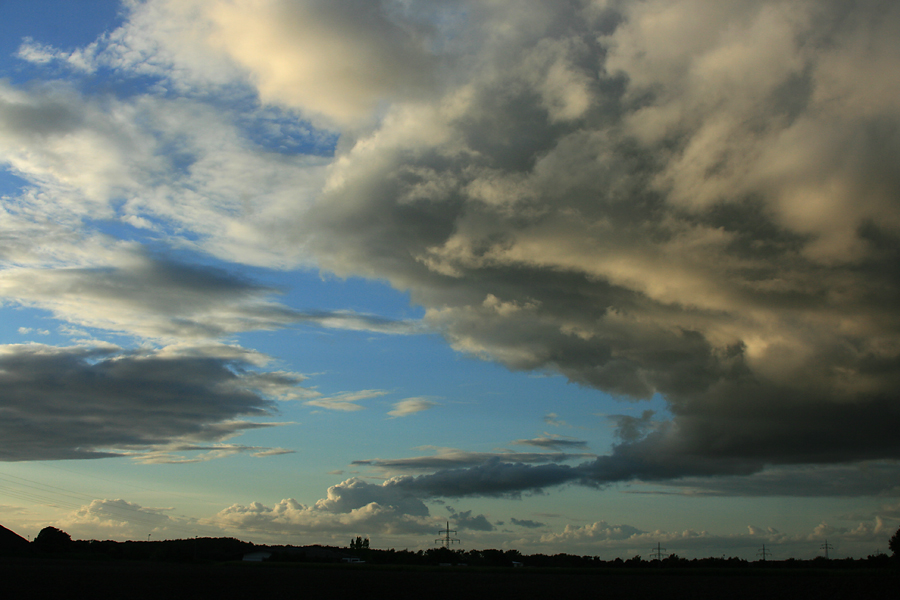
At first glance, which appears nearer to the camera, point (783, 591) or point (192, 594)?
point (192, 594)

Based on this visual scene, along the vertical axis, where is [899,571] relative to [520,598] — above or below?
below

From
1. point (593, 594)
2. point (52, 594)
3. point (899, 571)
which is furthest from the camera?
point (899, 571)

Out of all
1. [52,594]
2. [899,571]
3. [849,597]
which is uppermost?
[52,594]

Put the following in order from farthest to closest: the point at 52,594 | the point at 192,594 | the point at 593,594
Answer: the point at 593,594
the point at 192,594
the point at 52,594

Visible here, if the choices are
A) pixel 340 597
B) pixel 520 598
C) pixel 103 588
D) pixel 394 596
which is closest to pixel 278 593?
pixel 340 597

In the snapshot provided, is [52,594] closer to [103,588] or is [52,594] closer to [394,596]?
[103,588]

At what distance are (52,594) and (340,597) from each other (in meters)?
26.1

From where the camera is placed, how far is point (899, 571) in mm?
159500

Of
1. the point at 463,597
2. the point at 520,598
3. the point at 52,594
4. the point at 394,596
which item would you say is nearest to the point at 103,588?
the point at 52,594

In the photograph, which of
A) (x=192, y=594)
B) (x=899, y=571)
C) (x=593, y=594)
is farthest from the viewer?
(x=899, y=571)

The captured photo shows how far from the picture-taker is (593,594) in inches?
3076

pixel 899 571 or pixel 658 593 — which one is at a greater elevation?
pixel 658 593

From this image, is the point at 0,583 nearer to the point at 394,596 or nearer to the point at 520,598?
the point at 394,596

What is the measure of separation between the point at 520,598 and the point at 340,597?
1911cm
